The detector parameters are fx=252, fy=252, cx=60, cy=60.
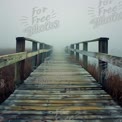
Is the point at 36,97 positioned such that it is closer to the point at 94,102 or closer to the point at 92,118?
the point at 94,102

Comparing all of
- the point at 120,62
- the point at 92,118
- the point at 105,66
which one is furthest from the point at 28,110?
the point at 105,66

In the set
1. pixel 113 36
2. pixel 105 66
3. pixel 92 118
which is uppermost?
pixel 113 36

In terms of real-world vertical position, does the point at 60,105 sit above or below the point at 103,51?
below

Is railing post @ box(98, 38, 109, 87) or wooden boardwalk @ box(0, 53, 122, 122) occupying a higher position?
railing post @ box(98, 38, 109, 87)

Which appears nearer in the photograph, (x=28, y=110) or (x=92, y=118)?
(x=92, y=118)

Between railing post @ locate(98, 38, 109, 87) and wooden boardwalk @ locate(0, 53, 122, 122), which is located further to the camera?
railing post @ locate(98, 38, 109, 87)

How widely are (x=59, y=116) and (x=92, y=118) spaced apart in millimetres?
427

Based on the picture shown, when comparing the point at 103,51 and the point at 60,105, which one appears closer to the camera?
the point at 60,105

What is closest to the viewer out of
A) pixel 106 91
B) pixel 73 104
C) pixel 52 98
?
pixel 73 104

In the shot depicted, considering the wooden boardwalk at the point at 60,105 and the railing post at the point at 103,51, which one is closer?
the wooden boardwalk at the point at 60,105

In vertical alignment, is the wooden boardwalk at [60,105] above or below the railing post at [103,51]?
below

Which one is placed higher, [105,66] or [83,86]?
[105,66]

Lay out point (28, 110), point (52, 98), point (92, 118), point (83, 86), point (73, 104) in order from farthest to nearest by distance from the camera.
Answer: point (83, 86) → point (52, 98) → point (73, 104) → point (28, 110) → point (92, 118)

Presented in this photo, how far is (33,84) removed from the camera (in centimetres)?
548
